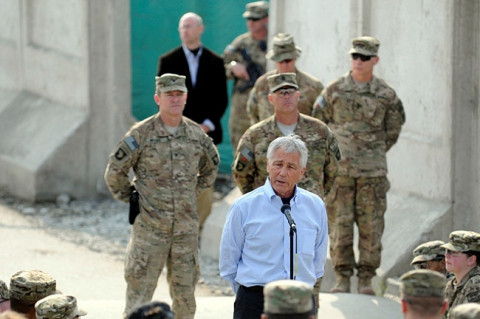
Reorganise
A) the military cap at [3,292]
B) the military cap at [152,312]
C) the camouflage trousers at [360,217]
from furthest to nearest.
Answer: the camouflage trousers at [360,217] < the military cap at [3,292] < the military cap at [152,312]

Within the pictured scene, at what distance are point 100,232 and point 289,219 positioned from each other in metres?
6.37

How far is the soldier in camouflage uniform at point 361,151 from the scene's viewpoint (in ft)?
31.6

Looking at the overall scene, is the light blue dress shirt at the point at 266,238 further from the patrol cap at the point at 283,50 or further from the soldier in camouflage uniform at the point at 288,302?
the patrol cap at the point at 283,50

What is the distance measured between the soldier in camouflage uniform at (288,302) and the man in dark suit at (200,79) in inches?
273

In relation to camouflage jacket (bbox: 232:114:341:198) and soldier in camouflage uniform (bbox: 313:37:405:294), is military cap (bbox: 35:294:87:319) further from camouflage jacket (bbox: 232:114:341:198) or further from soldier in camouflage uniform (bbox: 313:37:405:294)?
soldier in camouflage uniform (bbox: 313:37:405:294)

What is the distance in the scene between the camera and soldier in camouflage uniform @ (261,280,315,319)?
484cm

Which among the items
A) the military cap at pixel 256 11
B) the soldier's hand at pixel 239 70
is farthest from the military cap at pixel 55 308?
the military cap at pixel 256 11

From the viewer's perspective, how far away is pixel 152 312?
4641mm

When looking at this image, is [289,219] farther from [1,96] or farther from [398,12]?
[1,96]

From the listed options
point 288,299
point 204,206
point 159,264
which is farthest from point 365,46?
point 288,299

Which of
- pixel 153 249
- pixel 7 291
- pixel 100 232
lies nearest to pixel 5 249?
pixel 100 232

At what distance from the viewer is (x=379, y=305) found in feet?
31.0

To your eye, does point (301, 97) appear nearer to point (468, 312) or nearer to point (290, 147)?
point (290, 147)

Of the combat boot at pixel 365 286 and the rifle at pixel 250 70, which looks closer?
the combat boot at pixel 365 286
